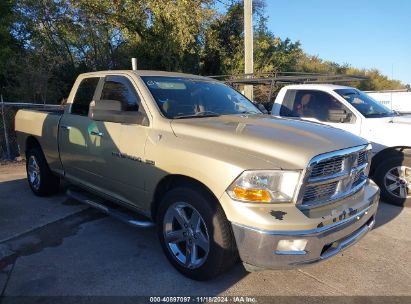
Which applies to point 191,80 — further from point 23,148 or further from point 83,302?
point 23,148

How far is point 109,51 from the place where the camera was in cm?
1953

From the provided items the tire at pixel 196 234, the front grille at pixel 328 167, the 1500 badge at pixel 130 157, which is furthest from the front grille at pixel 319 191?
the 1500 badge at pixel 130 157

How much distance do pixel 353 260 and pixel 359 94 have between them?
3956 mm

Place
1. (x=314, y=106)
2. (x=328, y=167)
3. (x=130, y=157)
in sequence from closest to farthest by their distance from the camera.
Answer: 1. (x=328, y=167)
2. (x=130, y=157)
3. (x=314, y=106)

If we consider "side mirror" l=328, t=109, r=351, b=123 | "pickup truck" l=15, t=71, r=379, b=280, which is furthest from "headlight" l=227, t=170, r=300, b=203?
"side mirror" l=328, t=109, r=351, b=123

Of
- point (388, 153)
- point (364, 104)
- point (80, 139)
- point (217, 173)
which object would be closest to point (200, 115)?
point (217, 173)

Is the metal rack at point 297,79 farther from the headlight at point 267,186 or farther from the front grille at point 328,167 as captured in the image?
the headlight at point 267,186

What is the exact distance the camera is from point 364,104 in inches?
276

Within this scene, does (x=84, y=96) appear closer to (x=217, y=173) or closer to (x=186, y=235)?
(x=186, y=235)

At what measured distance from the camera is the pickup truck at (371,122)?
627cm

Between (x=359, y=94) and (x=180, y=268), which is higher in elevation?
(x=359, y=94)

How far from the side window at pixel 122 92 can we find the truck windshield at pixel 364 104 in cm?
399

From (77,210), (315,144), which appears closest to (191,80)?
(315,144)

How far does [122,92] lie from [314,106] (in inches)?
150
